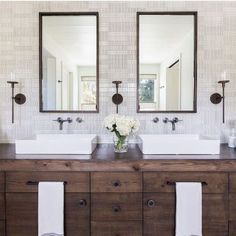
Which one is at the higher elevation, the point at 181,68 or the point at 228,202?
the point at 181,68

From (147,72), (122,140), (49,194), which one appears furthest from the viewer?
(147,72)

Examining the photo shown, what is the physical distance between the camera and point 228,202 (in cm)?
170

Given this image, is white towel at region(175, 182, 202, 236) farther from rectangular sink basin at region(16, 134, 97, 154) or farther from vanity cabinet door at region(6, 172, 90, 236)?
rectangular sink basin at region(16, 134, 97, 154)

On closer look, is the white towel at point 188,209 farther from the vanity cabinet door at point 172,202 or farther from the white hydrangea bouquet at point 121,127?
the white hydrangea bouquet at point 121,127

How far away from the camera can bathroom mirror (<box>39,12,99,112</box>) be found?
2.35 meters

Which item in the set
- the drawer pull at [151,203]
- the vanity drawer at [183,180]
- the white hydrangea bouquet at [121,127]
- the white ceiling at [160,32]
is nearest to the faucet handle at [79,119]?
the white hydrangea bouquet at [121,127]

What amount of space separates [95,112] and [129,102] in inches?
13.8

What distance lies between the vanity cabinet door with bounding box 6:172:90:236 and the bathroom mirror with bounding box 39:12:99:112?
2.71ft

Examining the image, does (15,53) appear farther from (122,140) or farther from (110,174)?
(110,174)

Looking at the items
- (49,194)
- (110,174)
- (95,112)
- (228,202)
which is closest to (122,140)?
(110,174)

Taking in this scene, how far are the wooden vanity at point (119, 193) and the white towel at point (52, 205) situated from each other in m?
0.04

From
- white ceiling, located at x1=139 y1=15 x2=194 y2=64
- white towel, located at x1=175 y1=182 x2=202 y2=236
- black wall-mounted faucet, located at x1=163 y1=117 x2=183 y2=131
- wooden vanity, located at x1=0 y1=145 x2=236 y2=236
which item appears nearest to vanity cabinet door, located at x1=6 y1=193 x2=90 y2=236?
wooden vanity, located at x1=0 y1=145 x2=236 y2=236

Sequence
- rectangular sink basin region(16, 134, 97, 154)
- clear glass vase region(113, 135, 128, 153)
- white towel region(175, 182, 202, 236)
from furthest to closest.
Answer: clear glass vase region(113, 135, 128, 153), rectangular sink basin region(16, 134, 97, 154), white towel region(175, 182, 202, 236)

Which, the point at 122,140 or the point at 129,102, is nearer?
the point at 122,140
